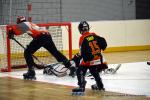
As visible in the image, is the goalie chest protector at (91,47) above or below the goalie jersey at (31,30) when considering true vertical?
below

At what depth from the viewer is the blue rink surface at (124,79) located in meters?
8.67

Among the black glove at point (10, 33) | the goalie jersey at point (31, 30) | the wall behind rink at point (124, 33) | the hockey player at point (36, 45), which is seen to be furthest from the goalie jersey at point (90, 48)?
the wall behind rink at point (124, 33)

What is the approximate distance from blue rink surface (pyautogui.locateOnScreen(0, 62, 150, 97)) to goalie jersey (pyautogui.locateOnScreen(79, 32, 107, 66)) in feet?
2.12

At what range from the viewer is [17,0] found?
17281mm

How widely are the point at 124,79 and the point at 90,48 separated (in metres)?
2.03

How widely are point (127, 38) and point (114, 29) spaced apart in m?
0.61

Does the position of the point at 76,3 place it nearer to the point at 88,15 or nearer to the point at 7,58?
the point at 88,15

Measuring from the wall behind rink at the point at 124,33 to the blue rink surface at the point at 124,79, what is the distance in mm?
4959

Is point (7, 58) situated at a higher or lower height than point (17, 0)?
lower

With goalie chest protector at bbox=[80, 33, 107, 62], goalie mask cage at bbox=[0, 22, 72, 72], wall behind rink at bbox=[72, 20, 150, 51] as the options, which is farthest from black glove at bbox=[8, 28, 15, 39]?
wall behind rink at bbox=[72, 20, 150, 51]

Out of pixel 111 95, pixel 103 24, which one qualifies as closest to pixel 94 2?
pixel 103 24

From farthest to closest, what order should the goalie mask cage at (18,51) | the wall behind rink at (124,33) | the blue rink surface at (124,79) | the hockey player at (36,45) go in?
the wall behind rink at (124,33) < the goalie mask cage at (18,51) < the hockey player at (36,45) < the blue rink surface at (124,79)

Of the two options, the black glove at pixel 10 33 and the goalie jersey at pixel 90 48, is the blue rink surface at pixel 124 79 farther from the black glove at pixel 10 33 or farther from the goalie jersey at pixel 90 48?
the black glove at pixel 10 33

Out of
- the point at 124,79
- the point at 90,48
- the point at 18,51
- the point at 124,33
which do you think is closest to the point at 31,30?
the point at 124,79
